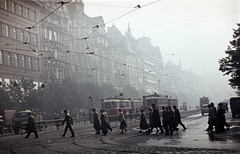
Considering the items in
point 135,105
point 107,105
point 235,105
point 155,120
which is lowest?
point 155,120

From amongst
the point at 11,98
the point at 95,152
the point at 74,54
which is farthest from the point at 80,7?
the point at 95,152

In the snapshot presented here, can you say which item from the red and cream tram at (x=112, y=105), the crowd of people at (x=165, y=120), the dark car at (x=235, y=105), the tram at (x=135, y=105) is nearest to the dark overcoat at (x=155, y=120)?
the crowd of people at (x=165, y=120)

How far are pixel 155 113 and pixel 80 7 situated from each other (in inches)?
2325

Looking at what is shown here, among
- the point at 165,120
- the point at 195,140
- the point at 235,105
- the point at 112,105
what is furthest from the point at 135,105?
the point at 195,140

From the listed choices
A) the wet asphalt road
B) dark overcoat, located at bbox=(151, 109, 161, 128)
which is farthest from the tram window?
the wet asphalt road

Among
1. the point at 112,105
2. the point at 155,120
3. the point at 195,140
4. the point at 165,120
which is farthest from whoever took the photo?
the point at 112,105

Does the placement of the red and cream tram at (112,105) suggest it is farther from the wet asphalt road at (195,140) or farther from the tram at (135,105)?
the wet asphalt road at (195,140)

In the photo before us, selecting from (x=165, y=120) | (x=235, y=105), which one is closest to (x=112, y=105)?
(x=235, y=105)

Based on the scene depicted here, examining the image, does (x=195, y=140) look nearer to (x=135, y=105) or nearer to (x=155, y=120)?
(x=155, y=120)

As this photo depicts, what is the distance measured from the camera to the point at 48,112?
42625 mm

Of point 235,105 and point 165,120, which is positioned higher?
point 235,105

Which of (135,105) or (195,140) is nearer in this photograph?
(195,140)

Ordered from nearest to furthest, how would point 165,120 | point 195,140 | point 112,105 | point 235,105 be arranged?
point 195,140 < point 165,120 < point 235,105 < point 112,105

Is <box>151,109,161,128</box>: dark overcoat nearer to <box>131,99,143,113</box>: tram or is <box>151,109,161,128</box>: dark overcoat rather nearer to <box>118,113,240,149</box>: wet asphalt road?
<box>118,113,240,149</box>: wet asphalt road
